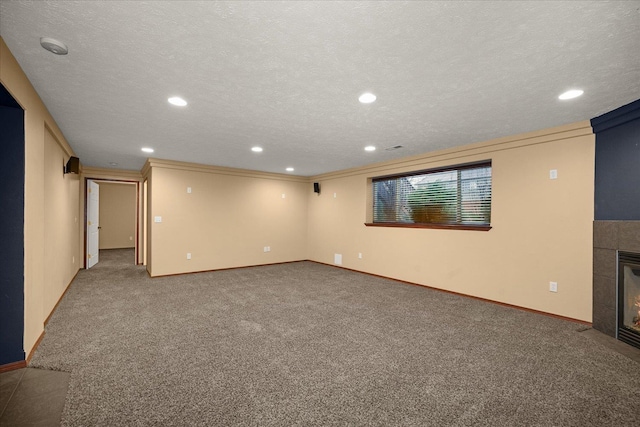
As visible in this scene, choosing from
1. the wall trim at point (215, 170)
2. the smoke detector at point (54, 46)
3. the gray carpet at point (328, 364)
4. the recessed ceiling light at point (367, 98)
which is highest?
the recessed ceiling light at point (367, 98)

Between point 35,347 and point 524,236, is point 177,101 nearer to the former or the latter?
point 35,347

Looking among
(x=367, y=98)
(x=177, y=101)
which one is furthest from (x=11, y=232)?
(x=367, y=98)

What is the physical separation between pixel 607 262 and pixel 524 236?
85 centimetres

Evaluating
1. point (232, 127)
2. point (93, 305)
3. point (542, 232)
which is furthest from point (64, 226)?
point (542, 232)

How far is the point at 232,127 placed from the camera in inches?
139

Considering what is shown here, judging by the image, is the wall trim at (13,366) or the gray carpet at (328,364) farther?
the wall trim at (13,366)

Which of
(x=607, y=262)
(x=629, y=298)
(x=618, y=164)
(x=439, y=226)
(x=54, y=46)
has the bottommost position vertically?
(x=629, y=298)

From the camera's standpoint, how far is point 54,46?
1.82m

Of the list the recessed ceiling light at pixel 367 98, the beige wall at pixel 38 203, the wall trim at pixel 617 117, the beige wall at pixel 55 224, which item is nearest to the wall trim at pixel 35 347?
the beige wall at pixel 38 203

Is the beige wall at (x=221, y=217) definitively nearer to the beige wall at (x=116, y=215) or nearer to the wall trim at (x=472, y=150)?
the wall trim at (x=472, y=150)

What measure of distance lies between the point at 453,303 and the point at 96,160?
7263 mm

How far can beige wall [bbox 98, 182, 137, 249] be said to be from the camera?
9664 millimetres

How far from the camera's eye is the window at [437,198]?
436cm

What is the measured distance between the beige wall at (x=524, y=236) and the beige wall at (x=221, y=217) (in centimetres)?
306
